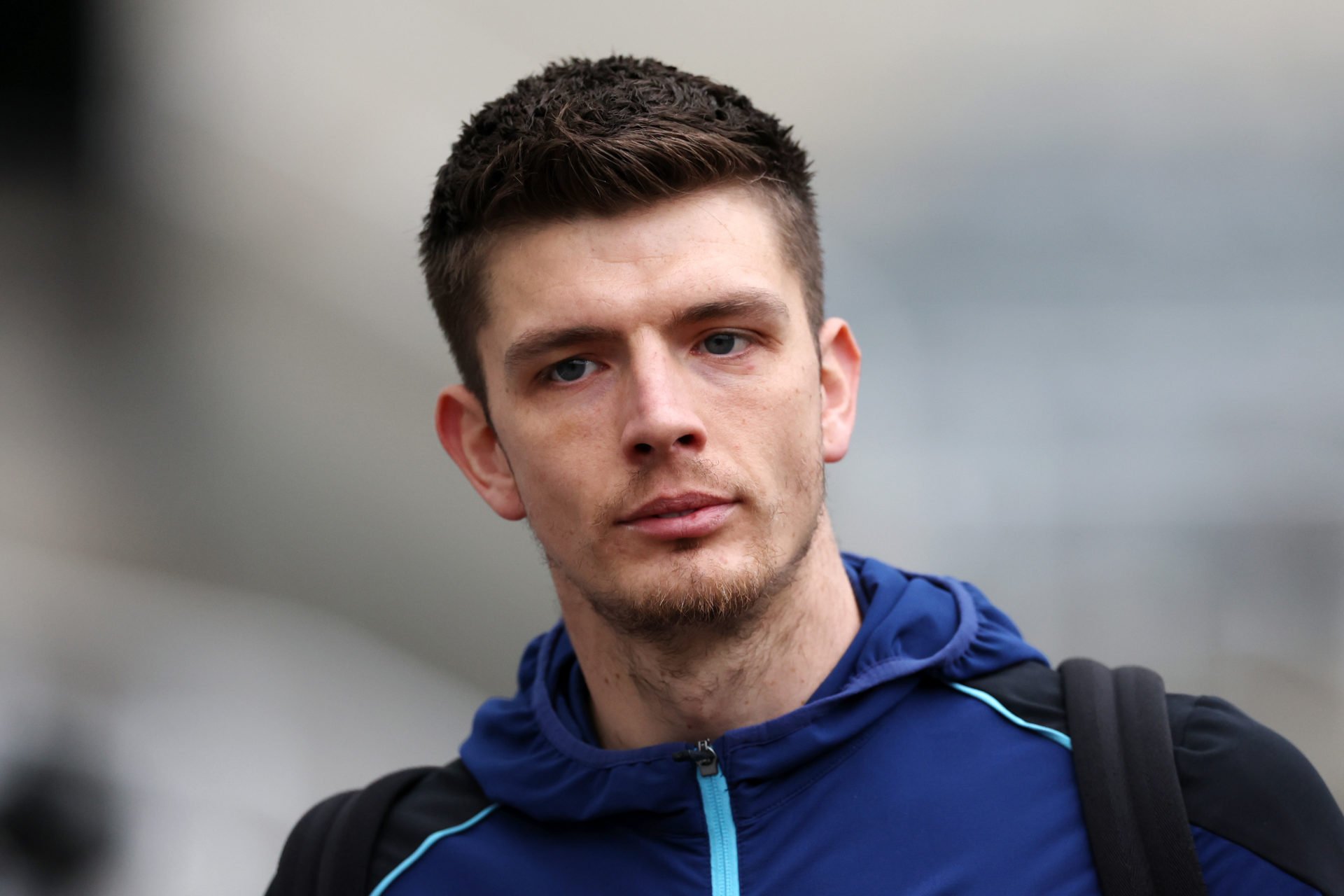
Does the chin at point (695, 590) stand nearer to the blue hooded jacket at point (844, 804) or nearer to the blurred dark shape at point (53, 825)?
the blue hooded jacket at point (844, 804)

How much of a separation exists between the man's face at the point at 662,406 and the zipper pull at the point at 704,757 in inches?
7.1

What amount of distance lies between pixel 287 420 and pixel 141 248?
796mm

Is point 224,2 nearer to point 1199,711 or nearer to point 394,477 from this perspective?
point 394,477

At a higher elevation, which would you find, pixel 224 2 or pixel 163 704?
pixel 224 2

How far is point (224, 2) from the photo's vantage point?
4297mm

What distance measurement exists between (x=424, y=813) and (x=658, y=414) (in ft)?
2.60

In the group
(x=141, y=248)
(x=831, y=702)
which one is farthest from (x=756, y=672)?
(x=141, y=248)

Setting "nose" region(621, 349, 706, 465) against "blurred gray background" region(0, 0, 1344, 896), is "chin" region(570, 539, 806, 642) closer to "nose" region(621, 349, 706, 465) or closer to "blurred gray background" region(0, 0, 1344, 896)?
"nose" region(621, 349, 706, 465)

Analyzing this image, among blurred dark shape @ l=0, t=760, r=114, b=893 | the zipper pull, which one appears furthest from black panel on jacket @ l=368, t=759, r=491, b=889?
blurred dark shape @ l=0, t=760, r=114, b=893

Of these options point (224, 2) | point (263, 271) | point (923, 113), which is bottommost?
point (263, 271)

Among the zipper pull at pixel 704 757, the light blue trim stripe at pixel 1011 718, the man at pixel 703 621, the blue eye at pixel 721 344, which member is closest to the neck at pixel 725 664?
the man at pixel 703 621

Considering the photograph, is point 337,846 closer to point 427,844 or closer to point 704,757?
point 427,844

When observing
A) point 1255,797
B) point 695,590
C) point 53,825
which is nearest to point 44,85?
point 53,825

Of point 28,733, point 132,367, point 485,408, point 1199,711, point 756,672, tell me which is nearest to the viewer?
point 1199,711
